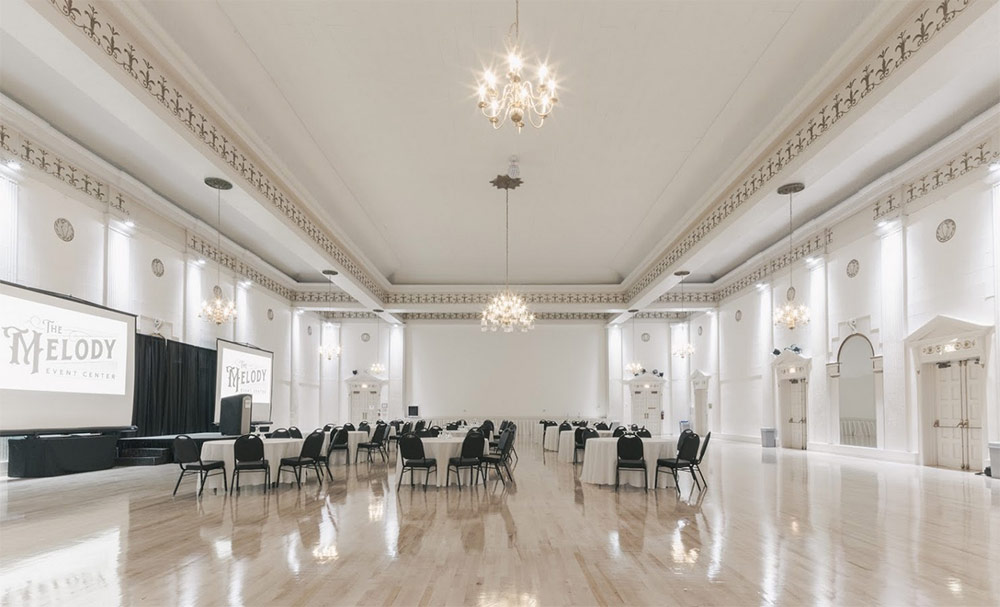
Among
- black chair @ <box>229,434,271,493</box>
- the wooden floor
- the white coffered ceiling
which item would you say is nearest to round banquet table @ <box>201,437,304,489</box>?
black chair @ <box>229,434,271,493</box>

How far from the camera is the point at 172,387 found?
12102 millimetres

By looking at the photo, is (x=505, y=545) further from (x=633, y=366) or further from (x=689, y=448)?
(x=633, y=366)

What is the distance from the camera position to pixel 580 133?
28.2ft

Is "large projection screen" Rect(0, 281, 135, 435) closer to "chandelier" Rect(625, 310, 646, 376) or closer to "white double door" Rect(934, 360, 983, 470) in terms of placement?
"white double door" Rect(934, 360, 983, 470)

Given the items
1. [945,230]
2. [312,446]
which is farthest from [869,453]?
[312,446]

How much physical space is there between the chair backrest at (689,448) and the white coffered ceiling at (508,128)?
11.5 feet

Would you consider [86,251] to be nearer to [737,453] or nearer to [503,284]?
[503,284]

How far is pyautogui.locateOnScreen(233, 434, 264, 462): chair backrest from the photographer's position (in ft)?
25.2

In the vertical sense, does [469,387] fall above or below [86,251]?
below

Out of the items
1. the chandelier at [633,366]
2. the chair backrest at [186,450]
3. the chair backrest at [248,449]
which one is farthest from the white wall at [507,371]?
the chair backrest at [186,450]

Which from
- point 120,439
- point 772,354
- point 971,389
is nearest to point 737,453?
point 772,354

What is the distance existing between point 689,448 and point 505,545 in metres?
3.80

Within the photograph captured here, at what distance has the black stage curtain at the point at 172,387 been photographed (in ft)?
37.0

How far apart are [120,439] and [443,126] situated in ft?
26.7
